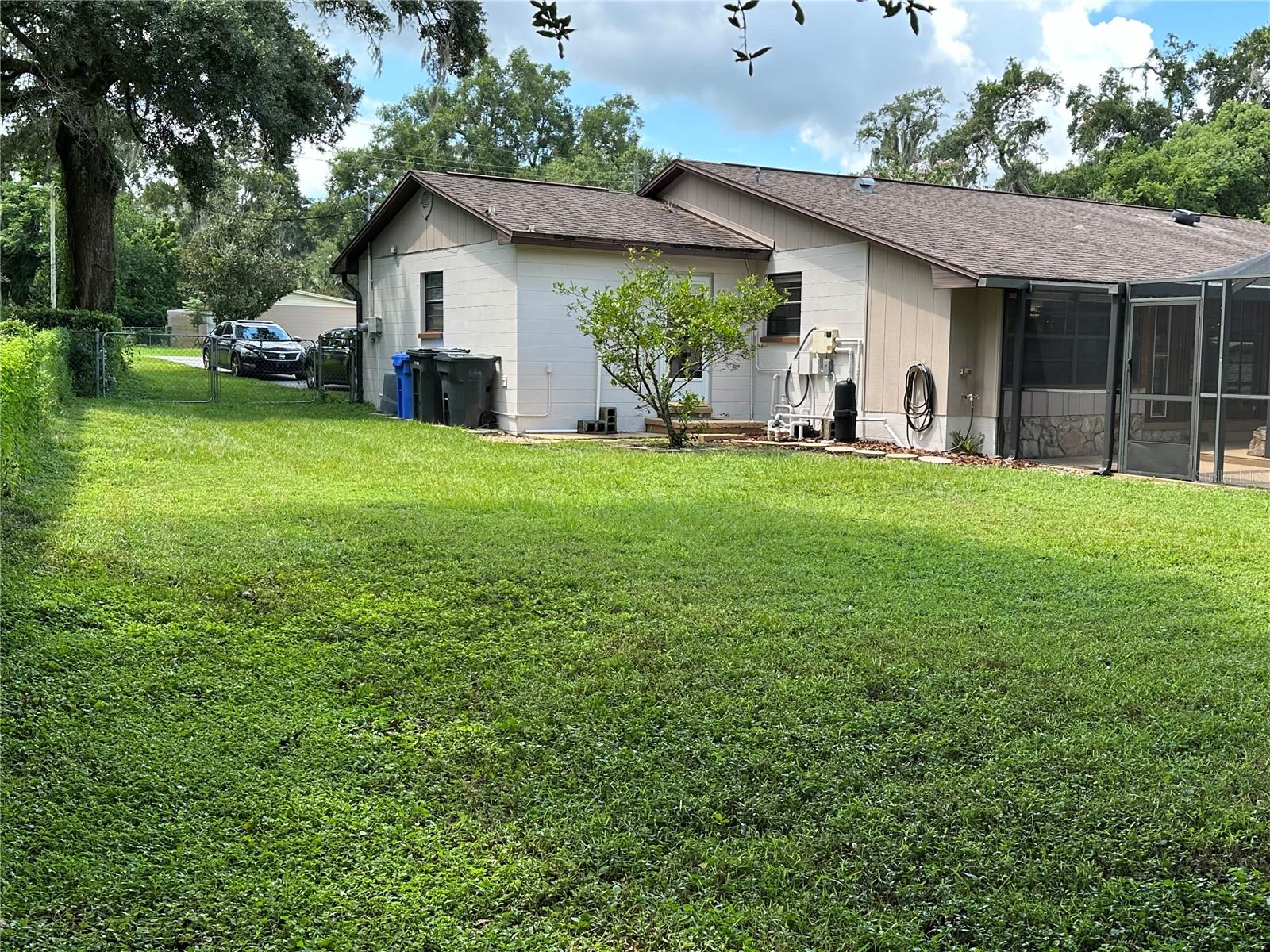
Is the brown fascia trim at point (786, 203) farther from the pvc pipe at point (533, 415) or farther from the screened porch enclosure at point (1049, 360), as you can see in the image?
the pvc pipe at point (533, 415)

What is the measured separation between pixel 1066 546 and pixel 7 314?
1641cm

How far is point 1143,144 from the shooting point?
4081 centimetres

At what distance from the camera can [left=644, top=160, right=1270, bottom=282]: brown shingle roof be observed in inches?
583

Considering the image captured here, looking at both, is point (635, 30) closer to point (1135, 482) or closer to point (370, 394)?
point (1135, 482)

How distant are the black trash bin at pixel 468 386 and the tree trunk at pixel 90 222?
8799 mm

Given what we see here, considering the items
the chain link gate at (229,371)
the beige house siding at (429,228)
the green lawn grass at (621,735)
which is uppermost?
the beige house siding at (429,228)

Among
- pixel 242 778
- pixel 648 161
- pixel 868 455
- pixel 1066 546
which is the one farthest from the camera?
pixel 648 161

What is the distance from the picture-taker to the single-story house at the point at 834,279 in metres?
14.4

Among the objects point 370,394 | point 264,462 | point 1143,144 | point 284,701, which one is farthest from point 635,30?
point 1143,144

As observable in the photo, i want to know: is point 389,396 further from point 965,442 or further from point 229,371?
point 229,371

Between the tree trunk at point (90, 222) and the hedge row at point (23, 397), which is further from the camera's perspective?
the tree trunk at point (90, 222)

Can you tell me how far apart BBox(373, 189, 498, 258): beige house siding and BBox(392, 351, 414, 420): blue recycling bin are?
2036 mm

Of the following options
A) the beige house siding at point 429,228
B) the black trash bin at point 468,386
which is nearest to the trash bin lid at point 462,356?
the black trash bin at point 468,386

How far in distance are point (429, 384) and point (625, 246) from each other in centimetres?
382
